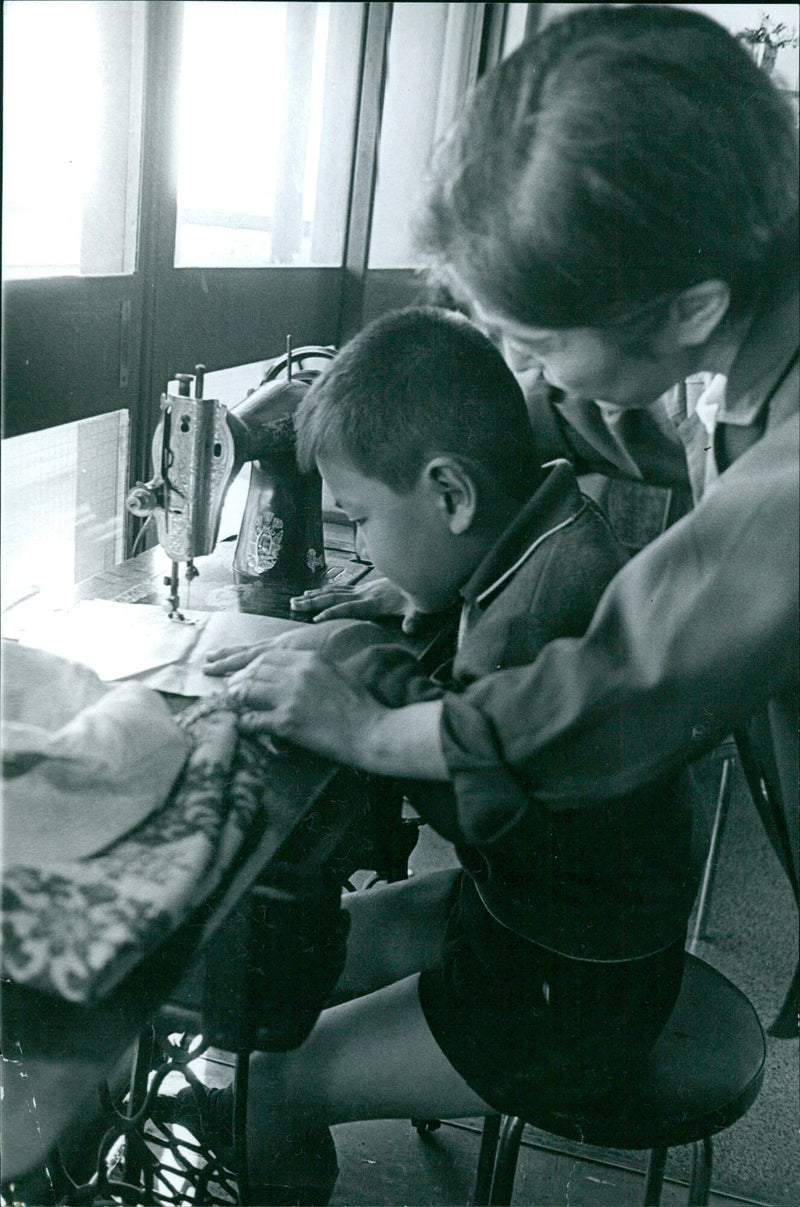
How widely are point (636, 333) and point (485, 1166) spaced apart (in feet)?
2.19

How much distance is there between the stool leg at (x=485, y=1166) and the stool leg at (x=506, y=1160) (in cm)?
2

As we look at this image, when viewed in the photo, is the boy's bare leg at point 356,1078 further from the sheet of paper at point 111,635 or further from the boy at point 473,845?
the sheet of paper at point 111,635

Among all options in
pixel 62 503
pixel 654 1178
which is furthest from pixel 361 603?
pixel 654 1178

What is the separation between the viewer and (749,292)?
63cm

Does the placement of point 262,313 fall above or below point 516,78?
below

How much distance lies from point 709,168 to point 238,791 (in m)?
0.48

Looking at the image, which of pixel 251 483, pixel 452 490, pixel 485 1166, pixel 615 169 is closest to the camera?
pixel 615 169

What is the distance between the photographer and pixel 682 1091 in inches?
32.5

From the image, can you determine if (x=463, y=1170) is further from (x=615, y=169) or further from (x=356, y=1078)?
(x=615, y=169)

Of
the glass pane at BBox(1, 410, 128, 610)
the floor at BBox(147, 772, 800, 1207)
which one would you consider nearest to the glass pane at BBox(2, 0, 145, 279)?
the glass pane at BBox(1, 410, 128, 610)

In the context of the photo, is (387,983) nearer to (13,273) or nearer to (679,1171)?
(679,1171)

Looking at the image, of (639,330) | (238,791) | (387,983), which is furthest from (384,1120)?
(639,330)

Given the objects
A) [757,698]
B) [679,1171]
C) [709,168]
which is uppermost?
[709,168]

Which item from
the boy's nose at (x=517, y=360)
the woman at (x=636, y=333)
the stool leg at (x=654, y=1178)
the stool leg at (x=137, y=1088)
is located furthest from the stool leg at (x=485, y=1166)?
the boy's nose at (x=517, y=360)
